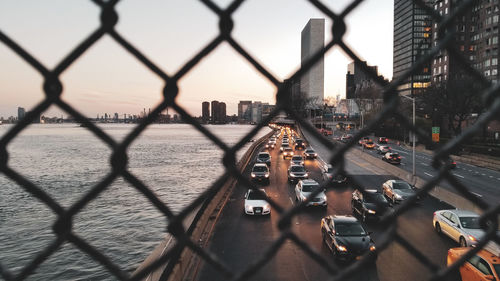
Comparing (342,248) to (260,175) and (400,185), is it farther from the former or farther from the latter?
(260,175)

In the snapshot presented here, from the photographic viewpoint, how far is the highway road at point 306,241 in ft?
35.8

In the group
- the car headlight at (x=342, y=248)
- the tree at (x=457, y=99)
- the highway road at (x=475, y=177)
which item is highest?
the tree at (x=457, y=99)

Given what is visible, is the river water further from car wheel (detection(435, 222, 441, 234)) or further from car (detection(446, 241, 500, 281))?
car wheel (detection(435, 222, 441, 234))

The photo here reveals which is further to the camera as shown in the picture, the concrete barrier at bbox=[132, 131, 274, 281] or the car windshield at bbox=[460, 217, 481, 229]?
the car windshield at bbox=[460, 217, 481, 229]

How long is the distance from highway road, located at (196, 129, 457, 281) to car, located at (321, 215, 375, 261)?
1.31 ft

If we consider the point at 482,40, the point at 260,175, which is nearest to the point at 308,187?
the point at 260,175

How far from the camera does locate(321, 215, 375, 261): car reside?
1180cm

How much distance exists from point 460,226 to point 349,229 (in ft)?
14.0

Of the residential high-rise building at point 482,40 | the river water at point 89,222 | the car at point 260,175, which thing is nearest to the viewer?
the river water at point 89,222

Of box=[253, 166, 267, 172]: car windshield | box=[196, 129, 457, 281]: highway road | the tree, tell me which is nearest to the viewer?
box=[196, 129, 457, 281]: highway road

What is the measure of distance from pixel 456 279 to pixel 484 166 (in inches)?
1182

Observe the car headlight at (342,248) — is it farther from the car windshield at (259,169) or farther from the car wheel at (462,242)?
the car windshield at (259,169)

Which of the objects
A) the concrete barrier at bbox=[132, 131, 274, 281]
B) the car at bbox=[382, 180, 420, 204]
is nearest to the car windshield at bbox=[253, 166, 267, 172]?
the concrete barrier at bbox=[132, 131, 274, 281]

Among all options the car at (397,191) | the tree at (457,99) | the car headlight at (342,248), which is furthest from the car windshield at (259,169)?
the tree at (457,99)
